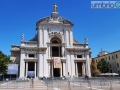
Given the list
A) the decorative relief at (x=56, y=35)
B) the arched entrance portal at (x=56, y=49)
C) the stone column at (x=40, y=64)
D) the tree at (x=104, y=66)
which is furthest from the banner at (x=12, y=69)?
the tree at (x=104, y=66)

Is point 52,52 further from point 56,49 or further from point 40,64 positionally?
point 40,64

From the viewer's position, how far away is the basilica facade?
61.2 metres

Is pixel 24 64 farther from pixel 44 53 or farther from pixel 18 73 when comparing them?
pixel 44 53

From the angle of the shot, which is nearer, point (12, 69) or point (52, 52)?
point (12, 69)

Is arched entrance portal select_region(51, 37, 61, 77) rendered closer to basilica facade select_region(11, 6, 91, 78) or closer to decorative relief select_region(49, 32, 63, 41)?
basilica facade select_region(11, 6, 91, 78)

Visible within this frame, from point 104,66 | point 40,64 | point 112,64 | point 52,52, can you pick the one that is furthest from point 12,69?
point 112,64

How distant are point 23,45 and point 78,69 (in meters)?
26.5

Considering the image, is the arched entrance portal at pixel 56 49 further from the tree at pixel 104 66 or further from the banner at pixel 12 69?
the tree at pixel 104 66

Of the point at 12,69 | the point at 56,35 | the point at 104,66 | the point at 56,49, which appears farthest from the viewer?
the point at 56,49

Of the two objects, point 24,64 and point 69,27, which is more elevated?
point 69,27

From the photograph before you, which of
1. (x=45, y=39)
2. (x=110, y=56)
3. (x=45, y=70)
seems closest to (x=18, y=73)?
(x=45, y=70)

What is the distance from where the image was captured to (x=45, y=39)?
64250 mm

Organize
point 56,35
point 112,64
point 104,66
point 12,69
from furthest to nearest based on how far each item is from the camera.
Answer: point 112,64
point 104,66
point 56,35
point 12,69

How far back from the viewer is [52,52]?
230 feet
